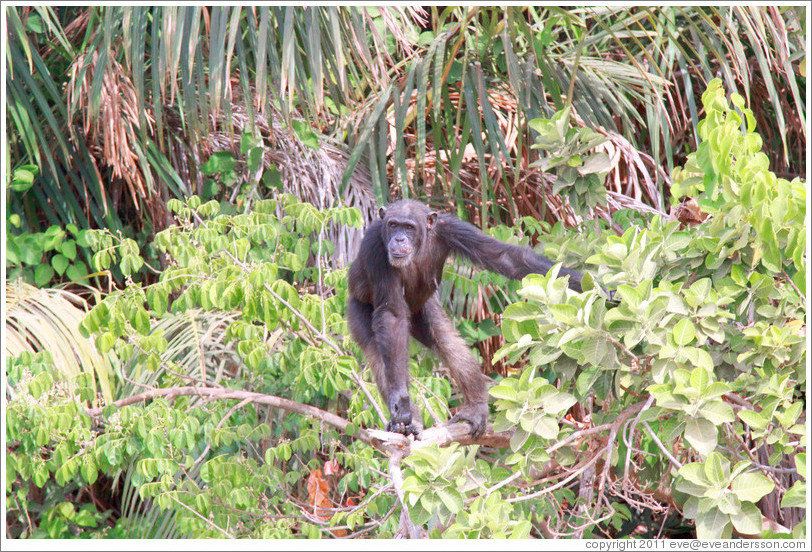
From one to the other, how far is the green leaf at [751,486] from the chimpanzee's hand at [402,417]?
1728 mm

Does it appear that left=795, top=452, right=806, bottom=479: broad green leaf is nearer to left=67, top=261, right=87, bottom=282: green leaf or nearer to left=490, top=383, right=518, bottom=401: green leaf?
left=490, top=383, right=518, bottom=401: green leaf

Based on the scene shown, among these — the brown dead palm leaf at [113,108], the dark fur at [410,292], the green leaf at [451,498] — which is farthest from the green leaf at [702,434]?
the brown dead palm leaf at [113,108]

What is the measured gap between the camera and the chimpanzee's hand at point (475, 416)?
13.8 ft

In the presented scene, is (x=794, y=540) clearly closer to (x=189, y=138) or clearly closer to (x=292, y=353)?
(x=292, y=353)

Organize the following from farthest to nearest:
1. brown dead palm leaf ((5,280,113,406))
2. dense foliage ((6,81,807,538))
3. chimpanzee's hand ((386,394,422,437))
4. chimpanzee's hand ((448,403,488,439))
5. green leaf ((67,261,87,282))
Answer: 1. green leaf ((67,261,87,282))
2. brown dead palm leaf ((5,280,113,406))
3. chimpanzee's hand ((448,403,488,439))
4. chimpanzee's hand ((386,394,422,437))
5. dense foliage ((6,81,807,538))

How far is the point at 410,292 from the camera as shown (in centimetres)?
441

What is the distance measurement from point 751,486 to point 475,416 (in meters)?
1.87

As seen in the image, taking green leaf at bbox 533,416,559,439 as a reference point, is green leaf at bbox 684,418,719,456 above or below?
below

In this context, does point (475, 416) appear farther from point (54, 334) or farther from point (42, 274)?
point (42, 274)

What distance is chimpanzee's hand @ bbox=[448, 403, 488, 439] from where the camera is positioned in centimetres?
420

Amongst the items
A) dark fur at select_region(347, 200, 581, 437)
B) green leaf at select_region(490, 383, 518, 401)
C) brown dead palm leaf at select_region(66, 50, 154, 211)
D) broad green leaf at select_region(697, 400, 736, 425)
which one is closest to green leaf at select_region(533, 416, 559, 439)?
green leaf at select_region(490, 383, 518, 401)

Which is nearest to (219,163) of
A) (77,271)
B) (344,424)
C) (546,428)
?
(77,271)

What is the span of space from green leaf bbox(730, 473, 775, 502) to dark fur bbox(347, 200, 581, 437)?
5.10ft

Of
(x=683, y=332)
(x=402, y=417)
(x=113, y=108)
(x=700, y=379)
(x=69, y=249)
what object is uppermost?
(x=113, y=108)
